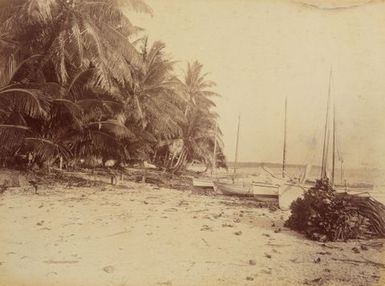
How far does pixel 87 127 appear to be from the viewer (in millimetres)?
2846

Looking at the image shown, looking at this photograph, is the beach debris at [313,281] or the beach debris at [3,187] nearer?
the beach debris at [313,281]

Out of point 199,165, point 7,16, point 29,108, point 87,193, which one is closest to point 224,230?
point 199,165

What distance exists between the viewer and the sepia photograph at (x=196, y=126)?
2.73 metres

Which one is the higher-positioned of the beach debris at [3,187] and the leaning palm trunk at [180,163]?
the leaning palm trunk at [180,163]

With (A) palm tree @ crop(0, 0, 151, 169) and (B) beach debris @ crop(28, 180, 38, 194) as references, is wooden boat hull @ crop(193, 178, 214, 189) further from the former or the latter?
(B) beach debris @ crop(28, 180, 38, 194)

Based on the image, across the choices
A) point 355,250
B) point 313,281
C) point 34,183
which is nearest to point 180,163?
point 34,183

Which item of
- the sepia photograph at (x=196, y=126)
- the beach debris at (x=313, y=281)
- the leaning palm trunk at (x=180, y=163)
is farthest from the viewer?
the leaning palm trunk at (x=180, y=163)

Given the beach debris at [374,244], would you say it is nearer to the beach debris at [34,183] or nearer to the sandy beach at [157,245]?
the sandy beach at [157,245]

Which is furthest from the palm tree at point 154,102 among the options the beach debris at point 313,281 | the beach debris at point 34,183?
the beach debris at point 313,281

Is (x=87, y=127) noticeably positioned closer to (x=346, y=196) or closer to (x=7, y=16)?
(x=7, y=16)

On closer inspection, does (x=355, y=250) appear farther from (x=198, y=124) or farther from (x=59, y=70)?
(x=59, y=70)

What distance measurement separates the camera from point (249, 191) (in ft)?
9.19

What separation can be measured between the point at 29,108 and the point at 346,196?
1883 mm

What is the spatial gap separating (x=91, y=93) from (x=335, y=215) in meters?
1.56
